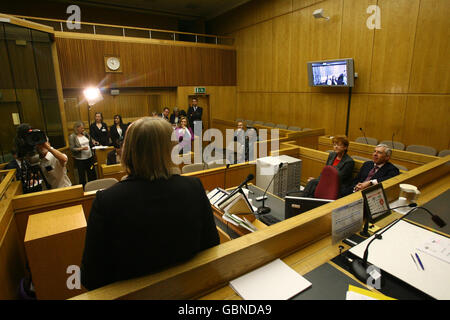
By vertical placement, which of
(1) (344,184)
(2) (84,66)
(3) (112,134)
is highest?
(2) (84,66)

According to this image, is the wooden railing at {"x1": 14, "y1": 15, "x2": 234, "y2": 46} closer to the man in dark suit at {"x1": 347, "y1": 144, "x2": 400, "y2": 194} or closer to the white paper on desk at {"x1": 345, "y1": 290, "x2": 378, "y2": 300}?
the man in dark suit at {"x1": 347, "y1": 144, "x2": 400, "y2": 194}

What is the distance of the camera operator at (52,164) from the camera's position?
3.04 metres

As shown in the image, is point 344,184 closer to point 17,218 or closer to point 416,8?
point 17,218

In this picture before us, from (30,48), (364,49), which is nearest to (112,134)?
(30,48)

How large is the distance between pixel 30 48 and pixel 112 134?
2244 millimetres

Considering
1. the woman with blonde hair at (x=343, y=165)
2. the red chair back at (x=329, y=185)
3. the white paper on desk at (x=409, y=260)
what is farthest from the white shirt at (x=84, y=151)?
the white paper on desk at (x=409, y=260)

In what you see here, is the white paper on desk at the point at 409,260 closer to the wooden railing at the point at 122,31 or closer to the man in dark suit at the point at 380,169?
the man in dark suit at the point at 380,169

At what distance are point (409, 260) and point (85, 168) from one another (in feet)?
17.0

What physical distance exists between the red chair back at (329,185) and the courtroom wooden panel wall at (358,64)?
4030 mm

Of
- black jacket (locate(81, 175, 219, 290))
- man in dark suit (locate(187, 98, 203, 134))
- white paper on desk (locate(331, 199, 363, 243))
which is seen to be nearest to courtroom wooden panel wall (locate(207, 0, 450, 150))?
man in dark suit (locate(187, 98, 203, 134))

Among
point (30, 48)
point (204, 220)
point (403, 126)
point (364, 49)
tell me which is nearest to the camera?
point (204, 220)

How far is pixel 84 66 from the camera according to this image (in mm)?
7922

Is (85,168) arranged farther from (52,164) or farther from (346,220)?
(346,220)

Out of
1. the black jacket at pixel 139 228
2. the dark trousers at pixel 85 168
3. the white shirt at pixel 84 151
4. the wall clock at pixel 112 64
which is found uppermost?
the wall clock at pixel 112 64
